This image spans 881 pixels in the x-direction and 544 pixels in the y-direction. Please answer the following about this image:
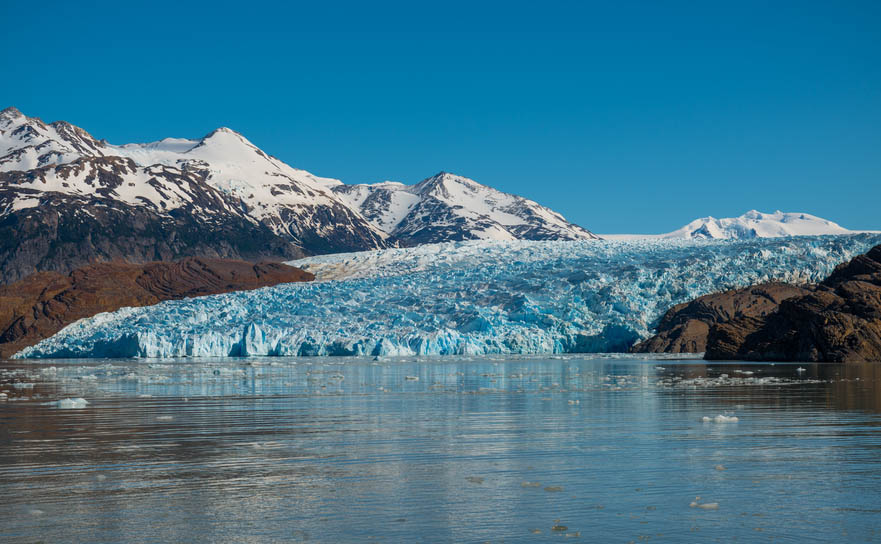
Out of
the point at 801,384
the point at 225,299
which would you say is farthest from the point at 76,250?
the point at 801,384

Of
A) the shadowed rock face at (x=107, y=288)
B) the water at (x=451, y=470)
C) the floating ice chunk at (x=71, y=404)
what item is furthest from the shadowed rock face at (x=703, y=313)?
the shadowed rock face at (x=107, y=288)

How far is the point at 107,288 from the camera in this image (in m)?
75.2

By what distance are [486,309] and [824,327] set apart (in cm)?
1489

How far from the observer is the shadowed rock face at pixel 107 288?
232 ft

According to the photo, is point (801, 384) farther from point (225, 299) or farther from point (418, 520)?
point (225, 299)

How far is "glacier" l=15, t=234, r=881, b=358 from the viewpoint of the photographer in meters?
40.0

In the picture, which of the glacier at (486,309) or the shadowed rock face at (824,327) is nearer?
the shadowed rock face at (824,327)

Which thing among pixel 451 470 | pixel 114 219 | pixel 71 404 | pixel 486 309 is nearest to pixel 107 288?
pixel 486 309

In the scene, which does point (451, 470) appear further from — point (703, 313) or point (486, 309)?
point (703, 313)

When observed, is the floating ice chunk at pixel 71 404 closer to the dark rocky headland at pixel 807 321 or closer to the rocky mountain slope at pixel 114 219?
the dark rocky headland at pixel 807 321

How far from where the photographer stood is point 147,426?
37.7 feet

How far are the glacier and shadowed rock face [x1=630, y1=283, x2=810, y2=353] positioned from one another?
86 cm

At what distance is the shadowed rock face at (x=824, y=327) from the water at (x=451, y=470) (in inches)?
617

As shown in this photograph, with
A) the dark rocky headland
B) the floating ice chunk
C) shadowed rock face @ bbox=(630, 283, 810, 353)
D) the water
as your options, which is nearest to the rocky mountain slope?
shadowed rock face @ bbox=(630, 283, 810, 353)
